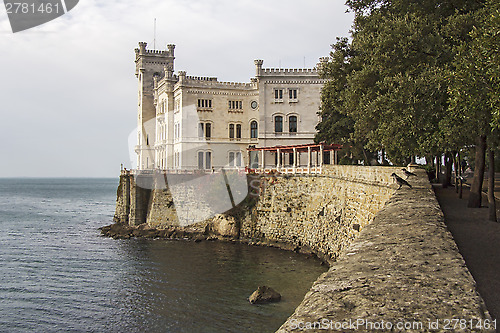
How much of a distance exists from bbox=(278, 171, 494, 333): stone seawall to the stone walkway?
0.95m

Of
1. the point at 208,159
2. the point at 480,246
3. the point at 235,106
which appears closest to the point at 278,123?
the point at 235,106

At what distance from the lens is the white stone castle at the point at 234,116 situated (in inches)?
1954

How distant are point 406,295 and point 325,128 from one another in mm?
35927

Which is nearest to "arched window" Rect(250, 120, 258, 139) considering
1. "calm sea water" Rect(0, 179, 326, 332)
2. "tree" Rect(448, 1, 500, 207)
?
"calm sea water" Rect(0, 179, 326, 332)

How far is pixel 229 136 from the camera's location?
52.0 metres

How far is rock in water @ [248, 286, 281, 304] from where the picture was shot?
21484 mm

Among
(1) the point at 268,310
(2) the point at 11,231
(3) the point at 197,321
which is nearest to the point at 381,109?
(1) the point at 268,310

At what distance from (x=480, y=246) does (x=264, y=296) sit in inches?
498

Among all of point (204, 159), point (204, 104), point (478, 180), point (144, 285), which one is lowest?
point (144, 285)

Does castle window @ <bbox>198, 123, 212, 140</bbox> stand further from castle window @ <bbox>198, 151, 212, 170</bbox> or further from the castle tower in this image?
the castle tower

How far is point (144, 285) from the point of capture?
26.2 metres

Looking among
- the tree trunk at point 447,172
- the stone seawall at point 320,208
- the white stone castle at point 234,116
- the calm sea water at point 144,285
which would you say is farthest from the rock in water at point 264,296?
the white stone castle at point 234,116

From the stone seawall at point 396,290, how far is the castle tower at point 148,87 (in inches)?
2242

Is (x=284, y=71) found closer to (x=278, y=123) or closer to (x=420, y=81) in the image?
(x=278, y=123)
